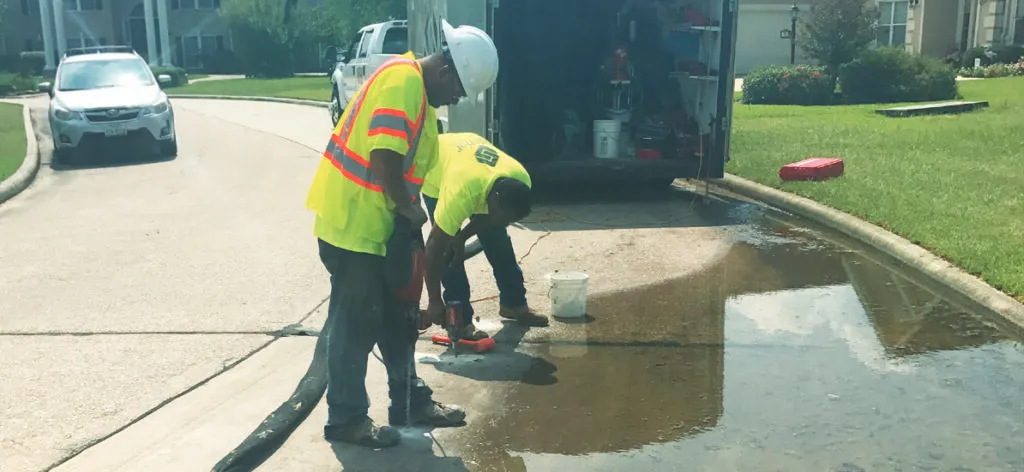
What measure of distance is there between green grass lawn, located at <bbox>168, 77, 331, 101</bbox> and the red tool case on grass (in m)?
19.8

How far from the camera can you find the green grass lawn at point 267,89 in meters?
31.9

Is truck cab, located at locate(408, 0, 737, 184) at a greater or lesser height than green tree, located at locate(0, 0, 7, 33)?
lesser

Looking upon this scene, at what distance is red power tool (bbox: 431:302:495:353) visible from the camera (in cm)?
538

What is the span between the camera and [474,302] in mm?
6953

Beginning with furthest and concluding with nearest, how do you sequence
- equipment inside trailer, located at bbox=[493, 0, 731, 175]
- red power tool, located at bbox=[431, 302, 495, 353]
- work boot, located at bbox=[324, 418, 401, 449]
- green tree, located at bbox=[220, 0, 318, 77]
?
1. green tree, located at bbox=[220, 0, 318, 77]
2. equipment inside trailer, located at bbox=[493, 0, 731, 175]
3. red power tool, located at bbox=[431, 302, 495, 353]
4. work boot, located at bbox=[324, 418, 401, 449]

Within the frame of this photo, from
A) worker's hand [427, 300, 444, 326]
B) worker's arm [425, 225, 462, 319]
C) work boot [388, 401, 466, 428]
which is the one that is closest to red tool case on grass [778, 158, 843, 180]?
worker's arm [425, 225, 462, 319]

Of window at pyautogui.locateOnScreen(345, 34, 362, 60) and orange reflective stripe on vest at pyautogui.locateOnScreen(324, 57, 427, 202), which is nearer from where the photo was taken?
orange reflective stripe on vest at pyautogui.locateOnScreen(324, 57, 427, 202)

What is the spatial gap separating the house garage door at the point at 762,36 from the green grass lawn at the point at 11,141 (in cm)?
2740

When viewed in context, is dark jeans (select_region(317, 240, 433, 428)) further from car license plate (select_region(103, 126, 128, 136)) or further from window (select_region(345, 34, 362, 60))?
window (select_region(345, 34, 362, 60))

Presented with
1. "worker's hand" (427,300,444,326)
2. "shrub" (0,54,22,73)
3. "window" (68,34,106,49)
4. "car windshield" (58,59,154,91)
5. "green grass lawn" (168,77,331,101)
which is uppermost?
"car windshield" (58,59,154,91)

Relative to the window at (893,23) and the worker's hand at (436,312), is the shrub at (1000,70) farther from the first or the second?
the worker's hand at (436,312)

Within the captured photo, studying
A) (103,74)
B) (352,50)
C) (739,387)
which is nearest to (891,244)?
(739,387)

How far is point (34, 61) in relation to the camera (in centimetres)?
5116

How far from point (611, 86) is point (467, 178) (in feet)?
24.7
